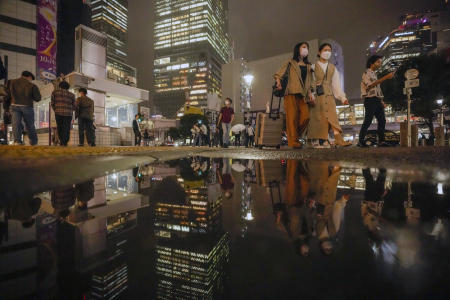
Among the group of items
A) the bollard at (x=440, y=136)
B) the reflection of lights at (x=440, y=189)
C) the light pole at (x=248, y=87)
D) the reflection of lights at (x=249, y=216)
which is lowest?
the reflection of lights at (x=249, y=216)

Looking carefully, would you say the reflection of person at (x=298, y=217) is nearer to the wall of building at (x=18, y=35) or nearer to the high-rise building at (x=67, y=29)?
the wall of building at (x=18, y=35)

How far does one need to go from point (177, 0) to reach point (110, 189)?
553ft

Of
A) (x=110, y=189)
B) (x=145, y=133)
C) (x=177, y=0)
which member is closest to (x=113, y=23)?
(x=177, y=0)

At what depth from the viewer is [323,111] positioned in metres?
5.27

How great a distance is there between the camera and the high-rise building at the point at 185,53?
126 metres

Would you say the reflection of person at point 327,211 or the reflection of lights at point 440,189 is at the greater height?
the reflection of lights at point 440,189

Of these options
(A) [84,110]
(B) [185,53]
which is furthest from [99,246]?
(B) [185,53]

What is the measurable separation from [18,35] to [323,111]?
3565 cm

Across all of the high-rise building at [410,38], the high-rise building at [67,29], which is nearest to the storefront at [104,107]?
the high-rise building at [67,29]

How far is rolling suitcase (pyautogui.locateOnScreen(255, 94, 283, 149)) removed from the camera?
6402mm

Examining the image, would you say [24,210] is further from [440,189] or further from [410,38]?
[410,38]

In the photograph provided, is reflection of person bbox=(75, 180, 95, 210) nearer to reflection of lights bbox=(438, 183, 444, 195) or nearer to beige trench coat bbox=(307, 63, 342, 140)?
reflection of lights bbox=(438, 183, 444, 195)

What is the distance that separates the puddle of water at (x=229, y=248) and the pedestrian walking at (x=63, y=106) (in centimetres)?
706

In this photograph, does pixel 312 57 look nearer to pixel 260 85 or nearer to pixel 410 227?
pixel 260 85
